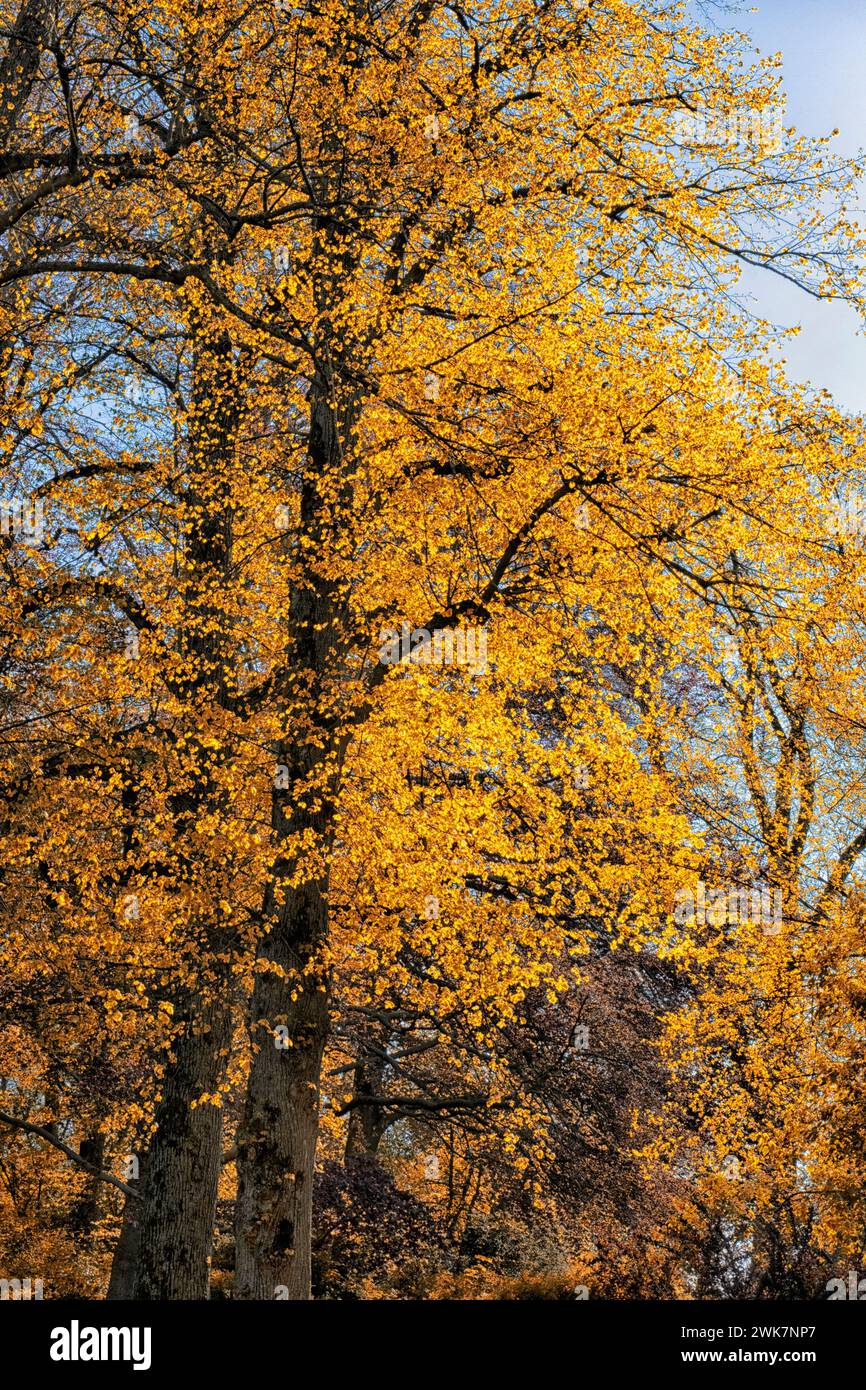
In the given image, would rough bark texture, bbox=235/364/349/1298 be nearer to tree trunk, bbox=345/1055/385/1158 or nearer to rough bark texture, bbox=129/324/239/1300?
rough bark texture, bbox=129/324/239/1300

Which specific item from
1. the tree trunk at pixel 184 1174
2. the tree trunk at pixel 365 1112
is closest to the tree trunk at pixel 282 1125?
the tree trunk at pixel 184 1174

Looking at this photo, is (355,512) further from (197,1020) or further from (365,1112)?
(365,1112)

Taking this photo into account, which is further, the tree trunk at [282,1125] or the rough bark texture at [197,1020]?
the rough bark texture at [197,1020]

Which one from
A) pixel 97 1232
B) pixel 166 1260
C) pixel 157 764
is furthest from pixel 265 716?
pixel 97 1232

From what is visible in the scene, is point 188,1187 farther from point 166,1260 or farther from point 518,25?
point 518,25

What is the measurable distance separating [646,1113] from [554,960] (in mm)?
1947

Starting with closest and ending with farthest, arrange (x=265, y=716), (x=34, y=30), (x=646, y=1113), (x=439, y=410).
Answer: (x=34, y=30) → (x=439, y=410) → (x=265, y=716) → (x=646, y=1113)

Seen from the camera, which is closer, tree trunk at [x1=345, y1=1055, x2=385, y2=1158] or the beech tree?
the beech tree

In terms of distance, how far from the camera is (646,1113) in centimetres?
1395

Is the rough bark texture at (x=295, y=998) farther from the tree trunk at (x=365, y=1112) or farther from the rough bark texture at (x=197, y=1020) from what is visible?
the tree trunk at (x=365, y=1112)

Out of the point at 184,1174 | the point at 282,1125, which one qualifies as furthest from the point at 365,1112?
the point at 282,1125

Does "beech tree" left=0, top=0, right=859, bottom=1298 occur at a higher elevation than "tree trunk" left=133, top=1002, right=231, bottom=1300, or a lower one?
higher

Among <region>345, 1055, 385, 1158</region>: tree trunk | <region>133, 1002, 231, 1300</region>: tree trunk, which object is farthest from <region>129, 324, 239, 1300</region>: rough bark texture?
<region>345, 1055, 385, 1158</region>: tree trunk

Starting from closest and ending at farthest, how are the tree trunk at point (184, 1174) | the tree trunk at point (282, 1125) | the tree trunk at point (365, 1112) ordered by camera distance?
the tree trunk at point (282, 1125), the tree trunk at point (184, 1174), the tree trunk at point (365, 1112)
